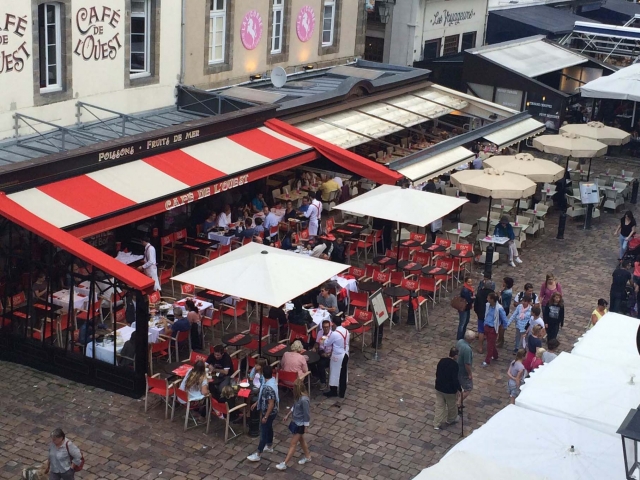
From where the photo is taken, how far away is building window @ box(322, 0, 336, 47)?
92.1 feet

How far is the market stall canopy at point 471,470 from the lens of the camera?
9.08 meters

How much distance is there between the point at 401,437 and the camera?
1417 centimetres

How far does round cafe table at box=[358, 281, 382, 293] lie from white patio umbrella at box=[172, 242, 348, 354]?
2459mm

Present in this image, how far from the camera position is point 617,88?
100 feet

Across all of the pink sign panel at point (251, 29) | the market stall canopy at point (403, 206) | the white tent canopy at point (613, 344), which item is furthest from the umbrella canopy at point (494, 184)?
the white tent canopy at point (613, 344)

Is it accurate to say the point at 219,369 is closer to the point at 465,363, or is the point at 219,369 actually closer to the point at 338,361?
the point at 338,361

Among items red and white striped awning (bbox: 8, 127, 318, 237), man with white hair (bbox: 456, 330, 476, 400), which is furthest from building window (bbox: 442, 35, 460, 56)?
man with white hair (bbox: 456, 330, 476, 400)

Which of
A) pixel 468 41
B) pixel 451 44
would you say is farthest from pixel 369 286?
pixel 468 41

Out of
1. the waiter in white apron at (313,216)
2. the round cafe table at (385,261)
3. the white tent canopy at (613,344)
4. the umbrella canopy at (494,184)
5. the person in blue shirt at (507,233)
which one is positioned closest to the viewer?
the white tent canopy at (613,344)

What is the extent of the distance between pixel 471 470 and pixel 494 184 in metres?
13.2

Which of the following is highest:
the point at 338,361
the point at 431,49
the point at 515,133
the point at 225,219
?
the point at 431,49

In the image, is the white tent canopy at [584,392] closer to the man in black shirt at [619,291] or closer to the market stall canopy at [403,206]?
the market stall canopy at [403,206]

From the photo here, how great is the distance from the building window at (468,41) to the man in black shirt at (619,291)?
63.4 feet

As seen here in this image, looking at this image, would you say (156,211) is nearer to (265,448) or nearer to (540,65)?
(265,448)
